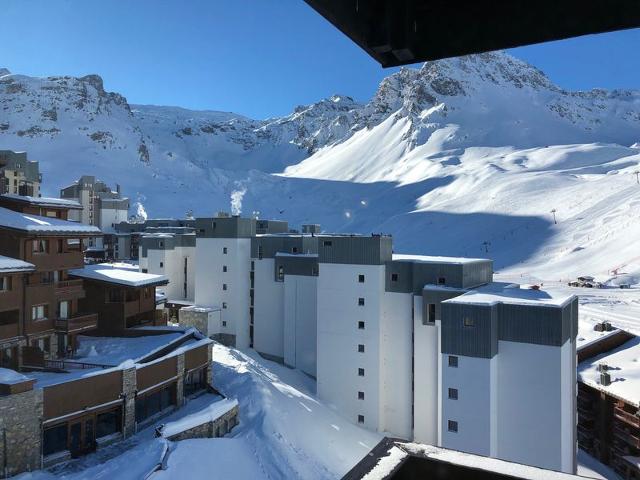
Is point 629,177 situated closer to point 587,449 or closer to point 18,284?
point 587,449

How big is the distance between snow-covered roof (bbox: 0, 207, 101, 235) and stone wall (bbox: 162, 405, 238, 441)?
11743mm

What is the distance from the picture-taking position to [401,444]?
450cm

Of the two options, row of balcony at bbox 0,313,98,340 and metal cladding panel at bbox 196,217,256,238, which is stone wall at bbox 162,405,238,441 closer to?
row of balcony at bbox 0,313,98,340

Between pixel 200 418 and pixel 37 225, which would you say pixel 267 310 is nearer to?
pixel 200 418

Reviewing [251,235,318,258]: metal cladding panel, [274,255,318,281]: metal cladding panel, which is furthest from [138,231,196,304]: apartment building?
[274,255,318,281]: metal cladding panel

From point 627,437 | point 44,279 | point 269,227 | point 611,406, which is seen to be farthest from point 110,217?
point 627,437

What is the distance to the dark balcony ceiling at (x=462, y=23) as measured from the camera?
419 centimetres

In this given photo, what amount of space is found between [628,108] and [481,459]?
8490 inches

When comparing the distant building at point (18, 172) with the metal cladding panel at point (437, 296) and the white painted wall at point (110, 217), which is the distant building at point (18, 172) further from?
the metal cladding panel at point (437, 296)

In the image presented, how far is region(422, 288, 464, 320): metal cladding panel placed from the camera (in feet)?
86.9

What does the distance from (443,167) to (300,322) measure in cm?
9483

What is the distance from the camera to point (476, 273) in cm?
2931

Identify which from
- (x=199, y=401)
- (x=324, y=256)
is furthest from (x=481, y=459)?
(x=324, y=256)

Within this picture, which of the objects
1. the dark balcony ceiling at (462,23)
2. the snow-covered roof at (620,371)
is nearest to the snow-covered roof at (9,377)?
the dark balcony ceiling at (462,23)
